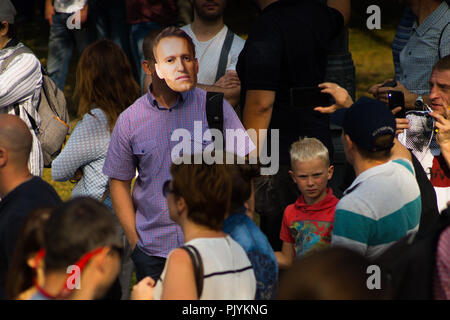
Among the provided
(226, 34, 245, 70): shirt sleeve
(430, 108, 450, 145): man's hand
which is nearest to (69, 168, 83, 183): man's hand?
(226, 34, 245, 70): shirt sleeve

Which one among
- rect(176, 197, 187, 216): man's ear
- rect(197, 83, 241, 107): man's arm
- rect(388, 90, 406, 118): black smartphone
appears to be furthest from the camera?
rect(197, 83, 241, 107): man's arm

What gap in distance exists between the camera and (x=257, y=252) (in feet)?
10.1

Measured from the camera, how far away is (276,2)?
4.26 meters

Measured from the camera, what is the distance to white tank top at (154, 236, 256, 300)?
2.73 m

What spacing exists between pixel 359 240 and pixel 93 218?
135cm

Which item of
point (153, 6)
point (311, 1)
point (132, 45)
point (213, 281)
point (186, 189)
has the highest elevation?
point (311, 1)

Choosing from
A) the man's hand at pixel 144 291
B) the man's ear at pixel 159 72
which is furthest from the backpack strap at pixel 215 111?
the man's hand at pixel 144 291

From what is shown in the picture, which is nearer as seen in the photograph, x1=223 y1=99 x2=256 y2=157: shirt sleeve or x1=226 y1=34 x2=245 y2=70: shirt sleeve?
x1=223 y1=99 x2=256 y2=157: shirt sleeve

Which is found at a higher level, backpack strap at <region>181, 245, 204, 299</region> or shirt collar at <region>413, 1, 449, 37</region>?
shirt collar at <region>413, 1, 449, 37</region>

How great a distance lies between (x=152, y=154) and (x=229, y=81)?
125 cm

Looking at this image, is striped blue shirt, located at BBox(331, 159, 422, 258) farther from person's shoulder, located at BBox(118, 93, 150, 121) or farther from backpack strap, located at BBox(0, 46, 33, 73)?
backpack strap, located at BBox(0, 46, 33, 73)

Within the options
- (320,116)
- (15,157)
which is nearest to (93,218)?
(15,157)

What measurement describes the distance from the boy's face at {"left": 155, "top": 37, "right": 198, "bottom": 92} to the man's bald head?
85cm

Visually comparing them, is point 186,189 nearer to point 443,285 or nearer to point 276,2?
point 443,285
